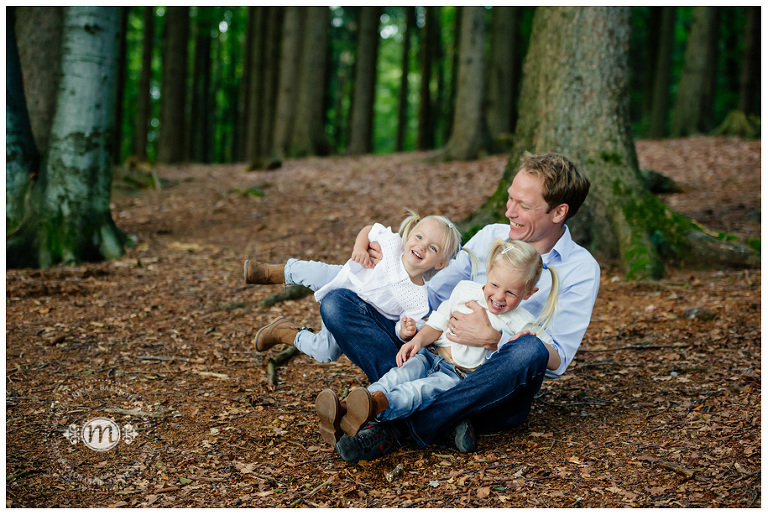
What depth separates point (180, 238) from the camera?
7523mm

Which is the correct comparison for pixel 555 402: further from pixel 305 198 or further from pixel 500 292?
pixel 305 198

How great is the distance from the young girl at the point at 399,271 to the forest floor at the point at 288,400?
0.59 metres

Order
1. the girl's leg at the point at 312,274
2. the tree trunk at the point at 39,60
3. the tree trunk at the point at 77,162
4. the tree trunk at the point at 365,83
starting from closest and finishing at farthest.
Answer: the girl's leg at the point at 312,274
the tree trunk at the point at 77,162
the tree trunk at the point at 39,60
the tree trunk at the point at 365,83

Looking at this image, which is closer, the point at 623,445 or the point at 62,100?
the point at 623,445

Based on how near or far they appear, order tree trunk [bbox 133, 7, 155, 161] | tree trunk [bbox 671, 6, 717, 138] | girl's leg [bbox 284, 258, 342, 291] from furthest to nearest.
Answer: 1. tree trunk [bbox 133, 7, 155, 161]
2. tree trunk [bbox 671, 6, 717, 138]
3. girl's leg [bbox 284, 258, 342, 291]

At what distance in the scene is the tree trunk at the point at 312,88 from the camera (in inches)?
559

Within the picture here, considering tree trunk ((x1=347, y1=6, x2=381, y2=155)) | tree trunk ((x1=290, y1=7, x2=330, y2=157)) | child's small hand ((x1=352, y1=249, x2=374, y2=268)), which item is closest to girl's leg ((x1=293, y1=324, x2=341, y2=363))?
child's small hand ((x1=352, y1=249, x2=374, y2=268))

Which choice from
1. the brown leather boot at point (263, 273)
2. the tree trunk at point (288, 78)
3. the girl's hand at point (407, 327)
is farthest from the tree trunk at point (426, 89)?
the girl's hand at point (407, 327)

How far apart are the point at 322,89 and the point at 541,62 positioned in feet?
29.4

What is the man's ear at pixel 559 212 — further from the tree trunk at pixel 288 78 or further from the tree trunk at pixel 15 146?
the tree trunk at pixel 288 78

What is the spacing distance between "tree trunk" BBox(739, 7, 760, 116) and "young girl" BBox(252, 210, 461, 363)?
13.3 metres

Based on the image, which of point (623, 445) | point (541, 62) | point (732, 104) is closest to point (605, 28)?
point (541, 62)

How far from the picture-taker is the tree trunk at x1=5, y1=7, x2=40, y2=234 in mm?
6629

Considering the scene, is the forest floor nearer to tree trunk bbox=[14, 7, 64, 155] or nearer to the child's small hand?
the child's small hand
